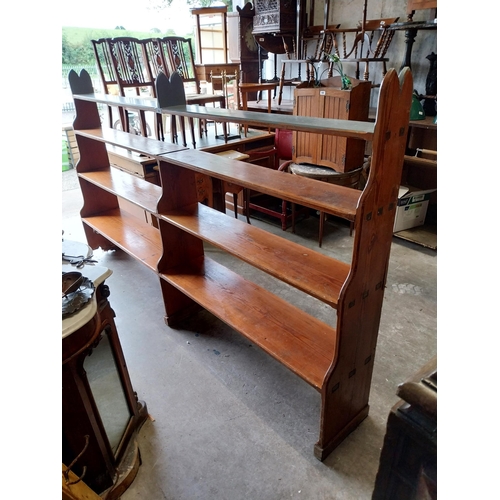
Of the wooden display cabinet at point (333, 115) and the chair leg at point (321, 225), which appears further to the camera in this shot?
the chair leg at point (321, 225)

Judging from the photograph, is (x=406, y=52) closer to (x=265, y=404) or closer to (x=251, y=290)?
(x=251, y=290)

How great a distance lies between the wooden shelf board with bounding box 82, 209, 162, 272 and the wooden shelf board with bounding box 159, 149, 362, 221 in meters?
0.81

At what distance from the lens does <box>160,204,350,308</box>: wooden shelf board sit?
1403 mm

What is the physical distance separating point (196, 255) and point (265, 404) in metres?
1.02

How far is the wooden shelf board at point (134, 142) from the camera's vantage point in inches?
80.7

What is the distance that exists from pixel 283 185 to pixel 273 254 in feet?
1.14

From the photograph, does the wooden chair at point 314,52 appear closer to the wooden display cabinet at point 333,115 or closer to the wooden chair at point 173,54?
the wooden display cabinet at point 333,115

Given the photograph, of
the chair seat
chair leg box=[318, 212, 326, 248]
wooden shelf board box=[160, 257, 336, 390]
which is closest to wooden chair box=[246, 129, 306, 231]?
the chair seat

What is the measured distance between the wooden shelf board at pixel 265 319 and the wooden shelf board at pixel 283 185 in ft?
2.29

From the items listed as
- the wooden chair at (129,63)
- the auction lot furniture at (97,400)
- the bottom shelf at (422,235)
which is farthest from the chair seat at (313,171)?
the auction lot furniture at (97,400)

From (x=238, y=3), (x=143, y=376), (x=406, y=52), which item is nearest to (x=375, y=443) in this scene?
(x=143, y=376)

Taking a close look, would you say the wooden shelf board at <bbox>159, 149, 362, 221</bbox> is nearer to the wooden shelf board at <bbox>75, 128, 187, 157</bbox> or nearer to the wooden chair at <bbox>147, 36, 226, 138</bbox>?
the wooden shelf board at <bbox>75, 128, 187, 157</bbox>

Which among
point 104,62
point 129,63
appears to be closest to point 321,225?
point 129,63

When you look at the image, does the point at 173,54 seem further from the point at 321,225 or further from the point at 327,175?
the point at 321,225
